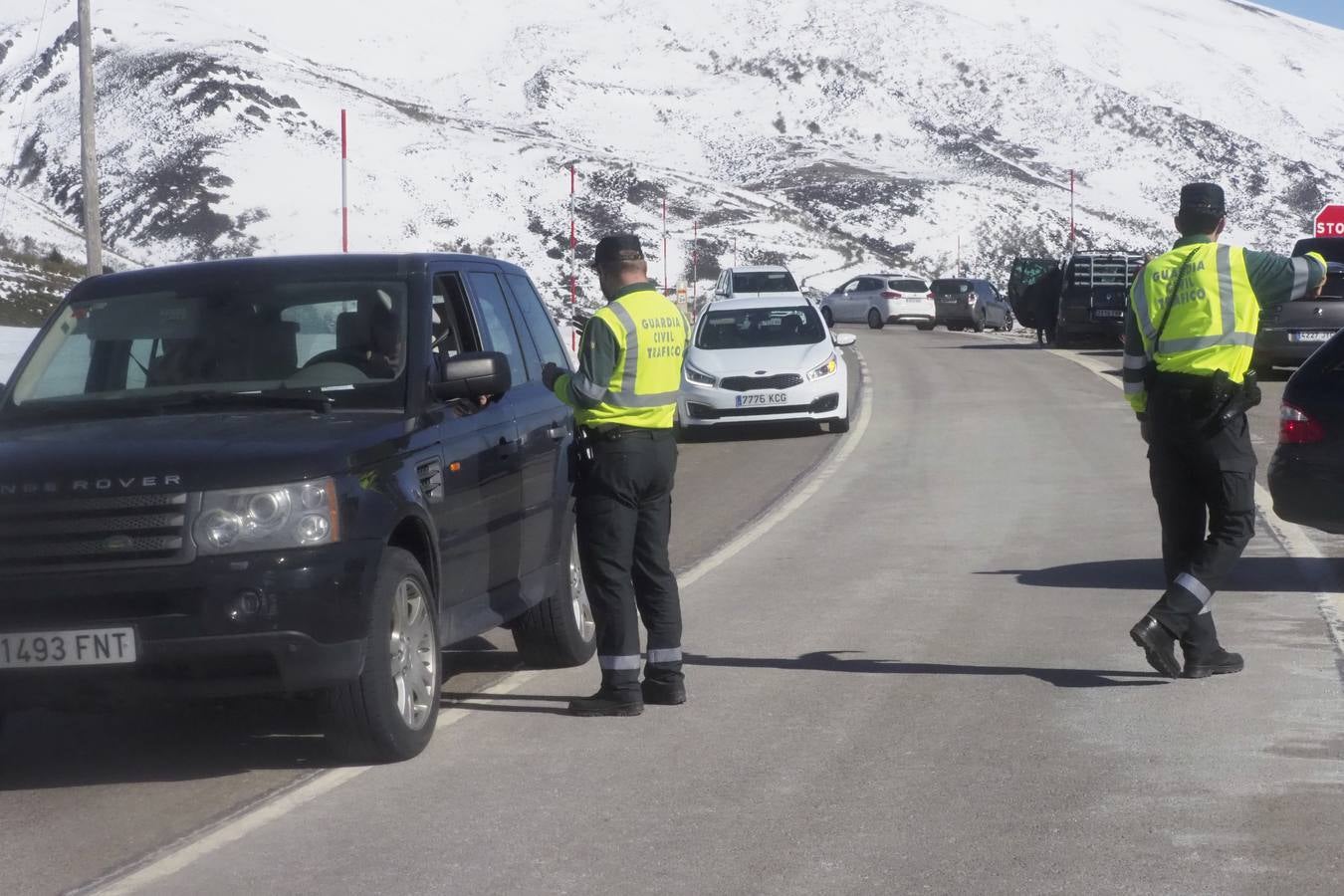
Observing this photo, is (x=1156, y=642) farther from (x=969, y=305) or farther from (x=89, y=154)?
(x=969, y=305)

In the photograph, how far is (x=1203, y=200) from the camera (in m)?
7.93

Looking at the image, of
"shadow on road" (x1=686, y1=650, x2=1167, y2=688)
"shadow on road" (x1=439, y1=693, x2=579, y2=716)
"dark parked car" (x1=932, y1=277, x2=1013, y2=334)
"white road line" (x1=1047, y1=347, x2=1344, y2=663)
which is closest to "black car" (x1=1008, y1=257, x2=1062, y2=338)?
"dark parked car" (x1=932, y1=277, x2=1013, y2=334)

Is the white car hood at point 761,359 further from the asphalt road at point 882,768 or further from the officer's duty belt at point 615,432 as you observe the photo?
the officer's duty belt at point 615,432

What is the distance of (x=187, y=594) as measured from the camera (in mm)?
6047

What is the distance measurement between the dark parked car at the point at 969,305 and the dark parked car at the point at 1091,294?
1693cm

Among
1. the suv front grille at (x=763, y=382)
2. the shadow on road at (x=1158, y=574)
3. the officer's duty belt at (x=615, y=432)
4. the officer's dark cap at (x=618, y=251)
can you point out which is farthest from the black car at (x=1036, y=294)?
the officer's duty belt at (x=615, y=432)

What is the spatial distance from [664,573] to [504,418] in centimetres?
91

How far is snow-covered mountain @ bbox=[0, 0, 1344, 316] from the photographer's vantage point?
6838 centimetres

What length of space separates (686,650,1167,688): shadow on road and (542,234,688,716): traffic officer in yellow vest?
1.02 metres

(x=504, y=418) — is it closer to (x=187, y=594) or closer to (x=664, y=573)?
(x=664, y=573)

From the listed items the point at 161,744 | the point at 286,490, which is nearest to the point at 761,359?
the point at 161,744

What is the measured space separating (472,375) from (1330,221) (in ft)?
108

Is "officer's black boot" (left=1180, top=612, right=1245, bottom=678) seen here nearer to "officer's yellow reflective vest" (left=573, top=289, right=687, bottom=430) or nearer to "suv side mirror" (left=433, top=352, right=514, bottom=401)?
"officer's yellow reflective vest" (left=573, top=289, right=687, bottom=430)

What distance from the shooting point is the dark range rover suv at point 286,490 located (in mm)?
6086
